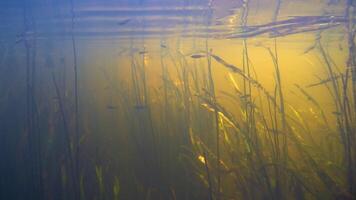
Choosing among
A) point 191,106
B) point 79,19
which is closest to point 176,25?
point 79,19

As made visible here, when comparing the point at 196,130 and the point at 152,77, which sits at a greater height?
the point at 152,77

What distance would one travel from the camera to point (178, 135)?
11.4 ft

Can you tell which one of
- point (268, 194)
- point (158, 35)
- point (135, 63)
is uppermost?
point (158, 35)

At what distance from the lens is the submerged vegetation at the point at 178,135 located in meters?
2.92

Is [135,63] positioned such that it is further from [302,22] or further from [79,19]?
[302,22]

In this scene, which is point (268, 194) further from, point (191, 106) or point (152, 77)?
point (152, 77)

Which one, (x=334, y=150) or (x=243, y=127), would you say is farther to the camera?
(x=334, y=150)

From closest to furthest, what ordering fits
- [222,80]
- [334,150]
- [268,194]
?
[268,194] → [334,150] → [222,80]

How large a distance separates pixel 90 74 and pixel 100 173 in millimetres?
2310

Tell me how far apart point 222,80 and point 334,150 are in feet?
6.31

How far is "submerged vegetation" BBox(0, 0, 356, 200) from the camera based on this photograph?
9.59 feet

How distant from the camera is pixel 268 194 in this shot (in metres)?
2.79

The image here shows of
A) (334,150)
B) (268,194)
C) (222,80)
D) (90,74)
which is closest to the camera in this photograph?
(268,194)

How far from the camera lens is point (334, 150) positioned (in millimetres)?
3348
